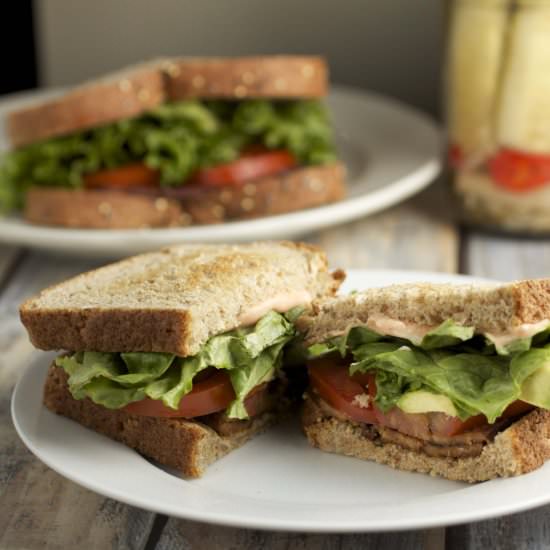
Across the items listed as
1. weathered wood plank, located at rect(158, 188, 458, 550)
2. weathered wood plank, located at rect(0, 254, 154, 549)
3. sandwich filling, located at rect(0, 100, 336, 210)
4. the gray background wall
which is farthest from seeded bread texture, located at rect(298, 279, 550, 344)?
the gray background wall

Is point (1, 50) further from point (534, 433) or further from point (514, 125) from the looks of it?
point (534, 433)

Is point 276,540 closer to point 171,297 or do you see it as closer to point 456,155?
point 171,297

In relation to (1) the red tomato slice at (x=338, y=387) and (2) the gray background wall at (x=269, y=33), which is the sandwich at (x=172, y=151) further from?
(1) the red tomato slice at (x=338, y=387)

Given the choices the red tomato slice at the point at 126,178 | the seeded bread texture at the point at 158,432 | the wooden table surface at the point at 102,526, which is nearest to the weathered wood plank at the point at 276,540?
the wooden table surface at the point at 102,526

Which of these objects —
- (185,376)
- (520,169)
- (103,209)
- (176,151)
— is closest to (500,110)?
(520,169)

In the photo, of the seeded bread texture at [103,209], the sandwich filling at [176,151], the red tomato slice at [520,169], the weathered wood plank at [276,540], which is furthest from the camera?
the sandwich filling at [176,151]

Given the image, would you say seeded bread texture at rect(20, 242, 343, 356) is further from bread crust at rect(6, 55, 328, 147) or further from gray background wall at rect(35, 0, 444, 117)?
gray background wall at rect(35, 0, 444, 117)
